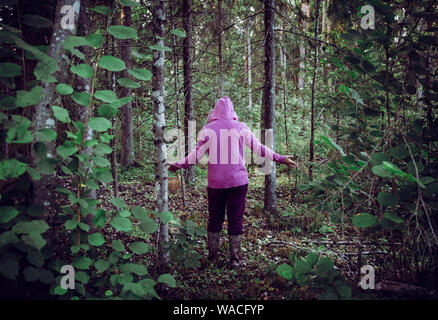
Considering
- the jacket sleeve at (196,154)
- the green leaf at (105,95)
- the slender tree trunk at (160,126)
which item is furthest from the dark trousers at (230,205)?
the green leaf at (105,95)

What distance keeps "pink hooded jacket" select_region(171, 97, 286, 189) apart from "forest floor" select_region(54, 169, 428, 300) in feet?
3.33

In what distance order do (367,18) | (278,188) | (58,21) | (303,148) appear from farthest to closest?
(303,148)
(278,188)
(58,21)
(367,18)

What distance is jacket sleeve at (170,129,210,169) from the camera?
3.84 m

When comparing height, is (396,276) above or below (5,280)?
below

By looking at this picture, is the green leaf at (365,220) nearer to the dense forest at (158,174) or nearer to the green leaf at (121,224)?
the dense forest at (158,174)

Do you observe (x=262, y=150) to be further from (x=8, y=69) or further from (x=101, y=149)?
(x=8, y=69)

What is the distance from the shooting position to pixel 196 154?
3924 mm

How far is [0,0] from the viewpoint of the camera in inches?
78.1

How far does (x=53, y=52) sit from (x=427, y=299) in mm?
4019

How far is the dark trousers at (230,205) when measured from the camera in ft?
13.3

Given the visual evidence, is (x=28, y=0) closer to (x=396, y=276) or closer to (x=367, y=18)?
(x=367, y=18)

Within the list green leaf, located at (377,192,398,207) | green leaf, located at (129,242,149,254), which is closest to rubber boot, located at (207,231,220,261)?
green leaf, located at (129,242,149,254)

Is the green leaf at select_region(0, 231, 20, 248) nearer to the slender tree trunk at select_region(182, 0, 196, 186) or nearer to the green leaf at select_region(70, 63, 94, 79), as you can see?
the green leaf at select_region(70, 63, 94, 79)
